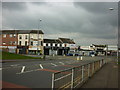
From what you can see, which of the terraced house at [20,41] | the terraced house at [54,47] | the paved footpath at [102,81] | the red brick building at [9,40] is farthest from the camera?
the terraced house at [54,47]

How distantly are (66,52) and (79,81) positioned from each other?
6990 cm

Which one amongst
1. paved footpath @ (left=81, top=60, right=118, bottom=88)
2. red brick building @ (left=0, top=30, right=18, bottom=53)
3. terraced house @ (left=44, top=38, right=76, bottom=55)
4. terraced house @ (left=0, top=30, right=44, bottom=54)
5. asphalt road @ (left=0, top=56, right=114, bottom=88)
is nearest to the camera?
asphalt road @ (left=0, top=56, right=114, bottom=88)

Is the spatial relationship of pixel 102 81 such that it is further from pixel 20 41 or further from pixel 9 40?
pixel 9 40

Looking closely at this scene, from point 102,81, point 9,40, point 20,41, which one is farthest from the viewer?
point 9,40

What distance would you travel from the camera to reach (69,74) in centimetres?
630

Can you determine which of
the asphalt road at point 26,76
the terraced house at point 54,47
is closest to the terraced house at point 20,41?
the terraced house at point 54,47

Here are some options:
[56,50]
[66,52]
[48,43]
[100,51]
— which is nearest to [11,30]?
[48,43]

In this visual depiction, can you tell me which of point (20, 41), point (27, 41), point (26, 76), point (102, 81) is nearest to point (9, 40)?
point (20, 41)

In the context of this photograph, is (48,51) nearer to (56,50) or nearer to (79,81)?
(56,50)

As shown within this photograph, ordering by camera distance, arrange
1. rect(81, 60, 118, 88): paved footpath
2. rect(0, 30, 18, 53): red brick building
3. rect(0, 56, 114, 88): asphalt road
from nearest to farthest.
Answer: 1. rect(0, 56, 114, 88): asphalt road
2. rect(81, 60, 118, 88): paved footpath
3. rect(0, 30, 18, 53): red brick building

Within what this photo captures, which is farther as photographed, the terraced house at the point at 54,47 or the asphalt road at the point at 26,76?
the terraced house at the point at 54,47

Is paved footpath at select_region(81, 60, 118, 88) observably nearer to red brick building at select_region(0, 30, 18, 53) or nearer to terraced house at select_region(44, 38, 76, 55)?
red brick building at select_region(0, 30, 18, 53)

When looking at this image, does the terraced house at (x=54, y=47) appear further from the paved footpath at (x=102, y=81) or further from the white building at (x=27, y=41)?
the paved footpath at (x=102, y=81)

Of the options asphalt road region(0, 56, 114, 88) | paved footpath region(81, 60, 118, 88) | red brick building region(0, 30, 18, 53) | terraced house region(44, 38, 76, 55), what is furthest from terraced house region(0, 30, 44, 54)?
paved footpath region(81, 60, 118, 88)
